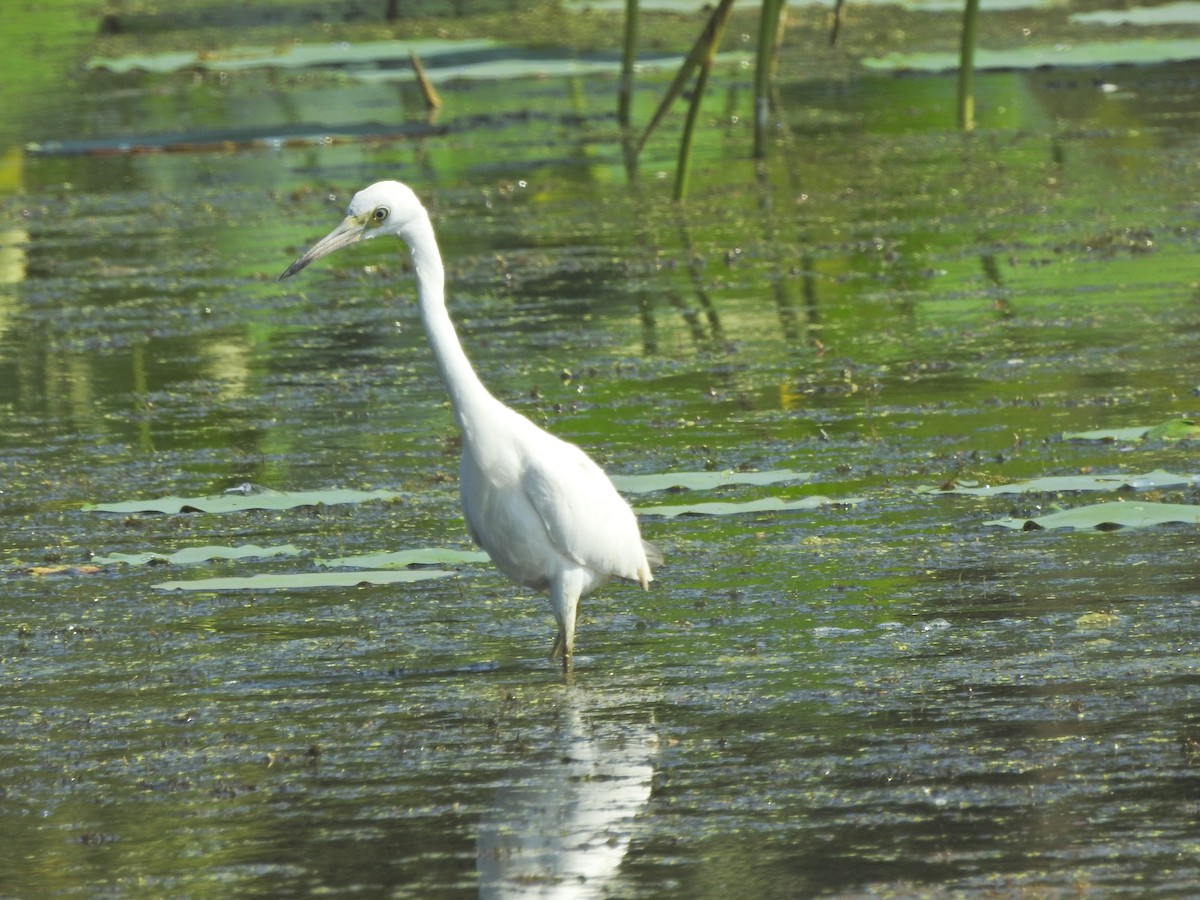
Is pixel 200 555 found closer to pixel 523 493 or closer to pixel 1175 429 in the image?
pixel 523 493

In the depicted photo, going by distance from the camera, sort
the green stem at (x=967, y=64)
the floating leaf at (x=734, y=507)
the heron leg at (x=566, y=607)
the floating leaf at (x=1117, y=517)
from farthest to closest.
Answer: the green stem at (x=967, y=64), the floating leaf at (x=734, y=507), the floating leaf at (x=1117, y=517), the heron leg at (x=566, y=607)

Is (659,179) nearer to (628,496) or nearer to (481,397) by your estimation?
(628,496)

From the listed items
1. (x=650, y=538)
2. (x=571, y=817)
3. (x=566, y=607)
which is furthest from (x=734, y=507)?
(x=571, y=817)

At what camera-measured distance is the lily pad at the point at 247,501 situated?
8.66 m

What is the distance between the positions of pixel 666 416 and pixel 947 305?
282 cm

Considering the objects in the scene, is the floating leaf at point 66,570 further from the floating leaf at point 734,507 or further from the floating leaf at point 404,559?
the floating leaf at point 734,507

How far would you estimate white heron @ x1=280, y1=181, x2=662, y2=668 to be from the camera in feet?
22.5

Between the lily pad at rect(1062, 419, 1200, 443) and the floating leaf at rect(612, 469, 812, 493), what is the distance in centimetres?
124

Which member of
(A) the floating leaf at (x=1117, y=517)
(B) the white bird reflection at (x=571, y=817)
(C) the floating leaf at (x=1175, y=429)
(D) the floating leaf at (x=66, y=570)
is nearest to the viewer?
(B) the white bird reflection at (x=571, y=817)

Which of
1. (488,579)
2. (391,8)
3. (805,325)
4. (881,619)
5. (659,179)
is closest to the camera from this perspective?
(881,619)

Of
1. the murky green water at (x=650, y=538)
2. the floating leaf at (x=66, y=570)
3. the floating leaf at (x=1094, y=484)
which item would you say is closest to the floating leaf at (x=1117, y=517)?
the murky green water at (x=650, y=538)

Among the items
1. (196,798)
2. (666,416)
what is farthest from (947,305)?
(196,798)

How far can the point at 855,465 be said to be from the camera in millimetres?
9023

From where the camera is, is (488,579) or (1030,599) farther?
(488,579)
